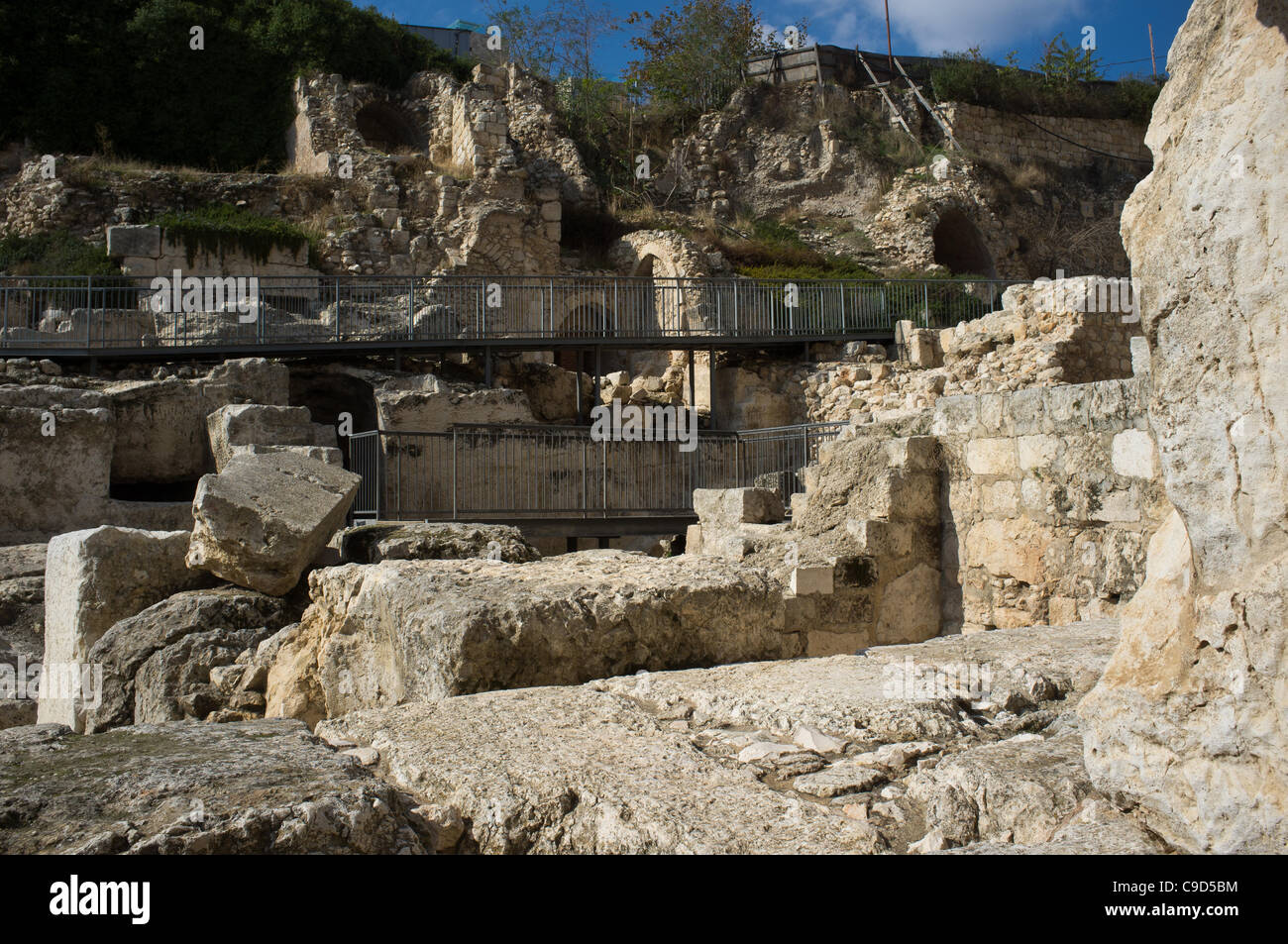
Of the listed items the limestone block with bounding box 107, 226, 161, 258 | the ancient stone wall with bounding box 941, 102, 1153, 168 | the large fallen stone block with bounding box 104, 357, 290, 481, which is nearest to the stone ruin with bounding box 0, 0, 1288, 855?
the large fallen stone block with bounding box 104, 357, 290, 481

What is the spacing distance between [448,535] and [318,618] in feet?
6.59

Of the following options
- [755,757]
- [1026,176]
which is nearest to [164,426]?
[755,757]

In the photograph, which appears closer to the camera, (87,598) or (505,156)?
(87,598)

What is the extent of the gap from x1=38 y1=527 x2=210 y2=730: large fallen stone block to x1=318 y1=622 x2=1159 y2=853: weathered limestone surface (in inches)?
161

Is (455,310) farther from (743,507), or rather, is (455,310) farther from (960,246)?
(960,246)

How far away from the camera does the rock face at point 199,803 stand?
6.37 ft

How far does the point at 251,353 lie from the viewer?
16.3 metres

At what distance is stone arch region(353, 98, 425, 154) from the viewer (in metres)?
27.5

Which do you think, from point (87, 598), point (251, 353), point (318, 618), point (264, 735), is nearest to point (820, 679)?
point (264, 735)

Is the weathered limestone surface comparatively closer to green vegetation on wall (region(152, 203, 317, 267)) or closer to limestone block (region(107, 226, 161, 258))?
green vegetation on wall (region(152, 203, 317, 267))

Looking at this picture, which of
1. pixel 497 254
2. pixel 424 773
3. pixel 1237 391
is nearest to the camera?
pixel 1237 391

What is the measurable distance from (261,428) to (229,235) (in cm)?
1124

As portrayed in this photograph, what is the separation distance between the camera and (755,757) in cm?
267

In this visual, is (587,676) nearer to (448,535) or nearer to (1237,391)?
(1237,391)
